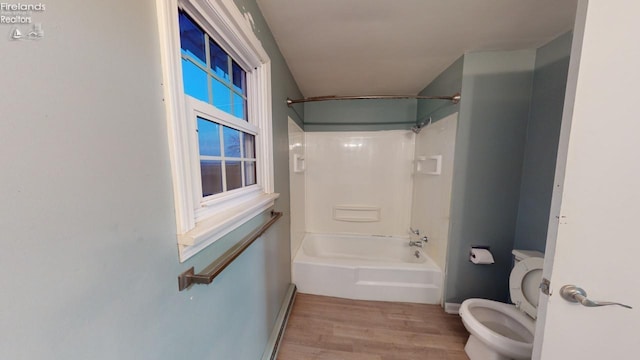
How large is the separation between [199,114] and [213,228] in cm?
44

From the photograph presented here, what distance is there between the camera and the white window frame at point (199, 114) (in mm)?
621

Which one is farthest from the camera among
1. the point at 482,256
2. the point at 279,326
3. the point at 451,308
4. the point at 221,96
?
the point at 451,308

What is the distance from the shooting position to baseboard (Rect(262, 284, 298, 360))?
1.44 meters

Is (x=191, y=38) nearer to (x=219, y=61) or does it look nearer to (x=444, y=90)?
(x=219, y=61)

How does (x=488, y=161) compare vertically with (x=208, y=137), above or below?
below

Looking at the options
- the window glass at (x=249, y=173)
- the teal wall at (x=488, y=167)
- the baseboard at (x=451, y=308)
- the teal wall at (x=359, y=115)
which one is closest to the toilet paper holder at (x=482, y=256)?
the teal wall at (x=488, y=167)

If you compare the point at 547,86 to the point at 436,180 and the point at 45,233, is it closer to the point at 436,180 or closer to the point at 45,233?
the point at 436,180

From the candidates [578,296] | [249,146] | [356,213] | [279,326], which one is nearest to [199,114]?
[249,146]

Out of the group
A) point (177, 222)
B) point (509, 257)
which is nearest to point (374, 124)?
point (509, 257)

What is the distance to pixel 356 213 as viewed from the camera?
2971mm

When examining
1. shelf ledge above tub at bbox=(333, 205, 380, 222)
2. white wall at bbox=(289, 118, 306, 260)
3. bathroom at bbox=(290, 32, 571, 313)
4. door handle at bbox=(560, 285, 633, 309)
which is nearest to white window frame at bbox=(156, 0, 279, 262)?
white wall at bbox=(289, 118, 306, 260)

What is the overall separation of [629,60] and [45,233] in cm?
156

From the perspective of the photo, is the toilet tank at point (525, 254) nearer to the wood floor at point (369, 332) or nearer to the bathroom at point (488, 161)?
the bathroom at point (488, 161)

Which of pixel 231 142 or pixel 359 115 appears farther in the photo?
pixel 359 115
